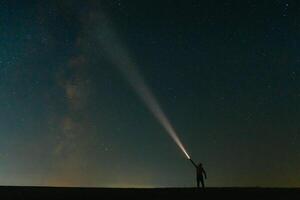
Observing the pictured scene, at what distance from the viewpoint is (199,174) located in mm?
25172
